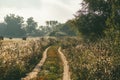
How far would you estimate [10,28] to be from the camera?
591 feet

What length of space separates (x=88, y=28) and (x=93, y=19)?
62.0 inches

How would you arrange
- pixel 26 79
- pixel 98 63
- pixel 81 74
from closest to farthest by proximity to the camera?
1. pixel 98 63
2. pixel 81 74
3. pixel 26 79

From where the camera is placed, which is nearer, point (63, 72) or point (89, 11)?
point (63, 72)

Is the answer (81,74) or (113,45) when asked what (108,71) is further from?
(113,45)

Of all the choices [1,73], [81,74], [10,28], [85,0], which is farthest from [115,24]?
[10,28]

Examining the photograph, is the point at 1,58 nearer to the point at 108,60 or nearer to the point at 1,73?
the point at 1,73

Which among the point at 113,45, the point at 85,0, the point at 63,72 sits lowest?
the point at 63,72

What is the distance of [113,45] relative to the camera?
27891mm

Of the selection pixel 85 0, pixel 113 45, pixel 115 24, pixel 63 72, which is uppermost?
pixel 85 0

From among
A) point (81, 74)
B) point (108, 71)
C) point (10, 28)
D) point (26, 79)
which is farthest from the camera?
point (10, 28)

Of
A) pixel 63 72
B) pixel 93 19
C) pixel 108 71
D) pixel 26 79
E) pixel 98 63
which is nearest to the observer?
pixel 108 71

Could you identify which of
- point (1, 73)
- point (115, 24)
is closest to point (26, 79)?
point (1, 73)

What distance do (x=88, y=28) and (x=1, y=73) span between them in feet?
83.1

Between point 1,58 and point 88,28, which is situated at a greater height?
point 88,28
